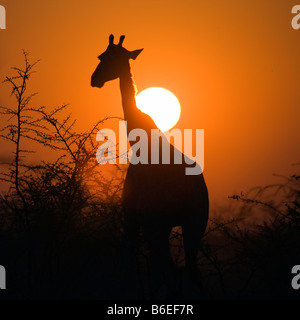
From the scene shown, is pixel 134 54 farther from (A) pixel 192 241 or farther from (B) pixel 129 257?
(B) pixel 129 257

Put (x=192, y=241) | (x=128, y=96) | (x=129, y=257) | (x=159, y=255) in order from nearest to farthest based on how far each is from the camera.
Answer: (x=129, y=257), (x=159, y=255), (x=192, y=241), (x=128, y=96)

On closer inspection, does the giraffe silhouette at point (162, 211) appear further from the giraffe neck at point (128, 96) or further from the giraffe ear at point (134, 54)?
the giraffe ear at point (134, 54)

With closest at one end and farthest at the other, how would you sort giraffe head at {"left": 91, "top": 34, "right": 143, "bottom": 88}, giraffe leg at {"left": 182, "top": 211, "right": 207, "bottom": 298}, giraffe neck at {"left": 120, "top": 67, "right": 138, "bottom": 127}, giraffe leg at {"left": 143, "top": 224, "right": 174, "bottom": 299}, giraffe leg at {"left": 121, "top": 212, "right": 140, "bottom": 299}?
giraffe leg at {"left": 121, "top": 212, "right": 140, "bottom": 299}
giraffe leg at {"left": 143, "top": 224, "right": 174, "bottom": 299}
giraffe leg at {"left": 182, "top": 211, "right": 207, "bottom": 298}
giraffe neck at {"left": 120, "top": 67, "right": 138, "bottom": 127}
giraffe head at {"left": 91, "top": 34, "right": 143, "bottom": 88}

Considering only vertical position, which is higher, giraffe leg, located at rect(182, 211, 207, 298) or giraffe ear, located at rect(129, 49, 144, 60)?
giraffe ear, located at rect(129, 49, 144, 60)

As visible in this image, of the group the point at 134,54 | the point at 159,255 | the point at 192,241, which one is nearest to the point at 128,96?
the point at 134,54

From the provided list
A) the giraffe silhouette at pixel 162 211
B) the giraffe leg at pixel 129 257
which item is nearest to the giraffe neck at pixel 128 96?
the giraffe silhouette at pixel 162 211

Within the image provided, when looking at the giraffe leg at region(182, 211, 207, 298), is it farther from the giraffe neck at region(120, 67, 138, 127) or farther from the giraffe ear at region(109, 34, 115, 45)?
the giraffe ear at region(109, 34, 115, 45)

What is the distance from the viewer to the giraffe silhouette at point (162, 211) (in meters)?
7.00

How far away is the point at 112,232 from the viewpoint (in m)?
7.56

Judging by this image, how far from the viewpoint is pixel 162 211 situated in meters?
7.11

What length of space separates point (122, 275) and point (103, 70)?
3.33 m

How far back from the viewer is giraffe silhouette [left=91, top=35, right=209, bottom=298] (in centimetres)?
700

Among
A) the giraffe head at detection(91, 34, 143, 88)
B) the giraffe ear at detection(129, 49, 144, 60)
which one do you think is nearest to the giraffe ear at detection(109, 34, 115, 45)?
the giraffe head at detection(91, 34, 143, 88)
